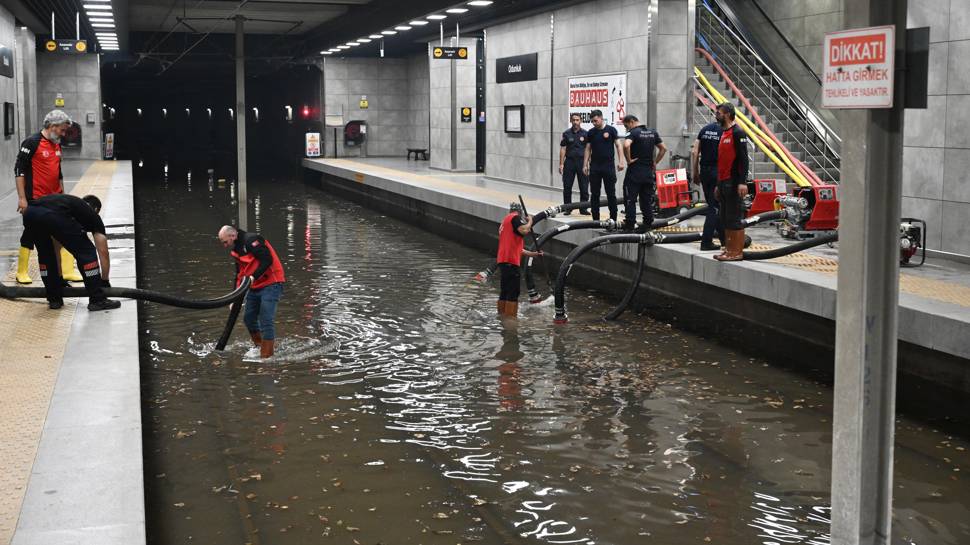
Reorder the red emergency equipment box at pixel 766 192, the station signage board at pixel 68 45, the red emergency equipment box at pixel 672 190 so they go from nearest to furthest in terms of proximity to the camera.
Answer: the red emergency equipment box at pixel 766 192 < the red emergency equipment box at pixel 672 190 < the station signage board at pixel 68 45

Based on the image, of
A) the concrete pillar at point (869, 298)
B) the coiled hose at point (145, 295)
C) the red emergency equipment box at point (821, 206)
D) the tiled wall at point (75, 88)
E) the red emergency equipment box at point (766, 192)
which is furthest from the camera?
the tiled wall at point (75, 88)

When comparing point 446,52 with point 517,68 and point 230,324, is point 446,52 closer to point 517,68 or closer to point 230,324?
point 517,68

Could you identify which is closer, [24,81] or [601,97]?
[601,97]

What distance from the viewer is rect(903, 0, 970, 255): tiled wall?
40.5ft

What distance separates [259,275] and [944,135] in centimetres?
806

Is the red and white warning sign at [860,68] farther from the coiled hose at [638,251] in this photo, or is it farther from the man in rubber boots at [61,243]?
the coiled hose at [638,251]

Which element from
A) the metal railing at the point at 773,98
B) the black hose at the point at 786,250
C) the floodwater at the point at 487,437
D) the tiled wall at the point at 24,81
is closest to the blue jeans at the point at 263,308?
the floodwater at the point at 487,437

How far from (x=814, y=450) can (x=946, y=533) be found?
1.61 meters

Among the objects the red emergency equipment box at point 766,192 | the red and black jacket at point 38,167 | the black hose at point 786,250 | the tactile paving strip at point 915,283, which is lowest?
the tactile paving strip at point 915,283

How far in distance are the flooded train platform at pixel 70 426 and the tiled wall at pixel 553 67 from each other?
11.9 metres

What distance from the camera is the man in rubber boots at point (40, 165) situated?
10227mm

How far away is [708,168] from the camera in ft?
42.3

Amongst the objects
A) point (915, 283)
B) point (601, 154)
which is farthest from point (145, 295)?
point (601, 154)

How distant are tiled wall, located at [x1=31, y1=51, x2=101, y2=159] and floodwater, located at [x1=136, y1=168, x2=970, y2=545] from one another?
27925 mm
